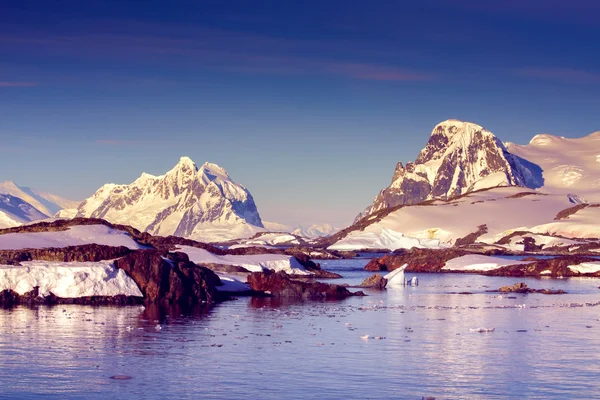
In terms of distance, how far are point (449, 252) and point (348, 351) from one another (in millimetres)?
81265

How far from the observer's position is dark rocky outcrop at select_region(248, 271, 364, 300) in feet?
193

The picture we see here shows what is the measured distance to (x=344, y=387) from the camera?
2812 cm

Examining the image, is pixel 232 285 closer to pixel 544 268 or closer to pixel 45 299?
pixel 45 299

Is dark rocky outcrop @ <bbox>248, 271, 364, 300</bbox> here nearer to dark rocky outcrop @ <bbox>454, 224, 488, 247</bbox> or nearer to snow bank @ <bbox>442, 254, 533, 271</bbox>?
snow bank @ <bbox>442, 254, 533, 271</bbox>

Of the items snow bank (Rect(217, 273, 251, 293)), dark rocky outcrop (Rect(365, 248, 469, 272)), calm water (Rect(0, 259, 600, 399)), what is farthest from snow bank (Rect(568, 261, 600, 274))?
snow bank (Rect(217, 273, 251, 293))

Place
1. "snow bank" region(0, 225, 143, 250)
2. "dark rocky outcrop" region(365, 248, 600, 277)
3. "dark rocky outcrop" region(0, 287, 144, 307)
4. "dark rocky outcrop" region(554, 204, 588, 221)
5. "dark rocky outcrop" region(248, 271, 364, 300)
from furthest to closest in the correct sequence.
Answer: "dark rocky outcrop" region(554, 204, 588, 221) → "dark rocky outcrop" region(365, 248, 600, 277) → "dark rocky outcrop" region(248, 271, 364, 300) → "snow bank" region(0, 225, 143, 250) → "dark rocky outcrop" region(0, 287, 144, 307)

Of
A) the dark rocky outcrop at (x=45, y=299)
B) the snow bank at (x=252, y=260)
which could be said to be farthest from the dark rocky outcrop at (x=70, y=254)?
the snow bank at (x=252, y=260)

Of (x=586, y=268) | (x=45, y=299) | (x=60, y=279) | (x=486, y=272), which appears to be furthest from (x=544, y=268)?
(x=45, y=299)

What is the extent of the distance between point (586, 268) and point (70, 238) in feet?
170

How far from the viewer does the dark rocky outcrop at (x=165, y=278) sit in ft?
169

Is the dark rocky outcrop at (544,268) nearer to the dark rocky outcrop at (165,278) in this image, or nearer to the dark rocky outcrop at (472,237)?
the dark rocky outcrop at (165,278)

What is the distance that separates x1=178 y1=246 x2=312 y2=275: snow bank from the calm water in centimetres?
1855

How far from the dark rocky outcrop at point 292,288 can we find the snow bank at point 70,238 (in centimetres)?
834

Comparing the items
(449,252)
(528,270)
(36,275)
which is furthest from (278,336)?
(449,252)
